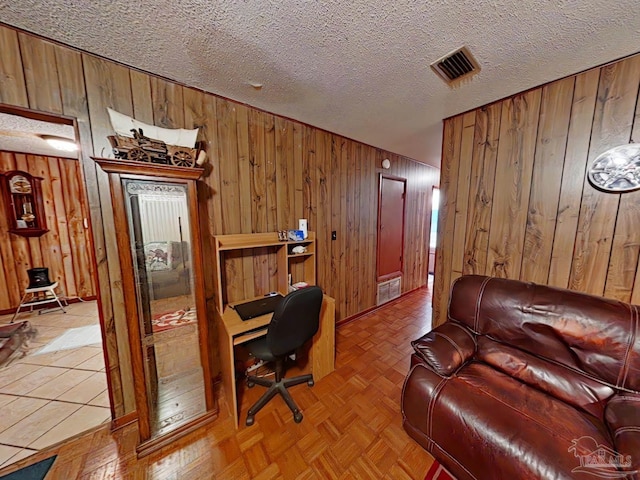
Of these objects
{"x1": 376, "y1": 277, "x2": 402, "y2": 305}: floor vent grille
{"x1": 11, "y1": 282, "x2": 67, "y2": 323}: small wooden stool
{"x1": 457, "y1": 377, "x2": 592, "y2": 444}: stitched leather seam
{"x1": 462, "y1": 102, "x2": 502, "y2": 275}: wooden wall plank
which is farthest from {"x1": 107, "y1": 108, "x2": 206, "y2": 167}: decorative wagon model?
{"x1": 11, "y1": 282, "x2": 67, "y2": 323}: small wooden stool

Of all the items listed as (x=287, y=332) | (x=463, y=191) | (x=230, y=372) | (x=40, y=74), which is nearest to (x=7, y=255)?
(x=40, y=74)

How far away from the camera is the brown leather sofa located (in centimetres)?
94

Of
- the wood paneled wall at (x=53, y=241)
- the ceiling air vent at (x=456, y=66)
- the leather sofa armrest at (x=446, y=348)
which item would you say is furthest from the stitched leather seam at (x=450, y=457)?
the wood paneled wall at (x=53, y=241)

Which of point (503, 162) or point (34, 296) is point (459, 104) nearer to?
point (503, 162)

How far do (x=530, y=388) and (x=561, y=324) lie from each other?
0.43 metres

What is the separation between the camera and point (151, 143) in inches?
A: 50.3

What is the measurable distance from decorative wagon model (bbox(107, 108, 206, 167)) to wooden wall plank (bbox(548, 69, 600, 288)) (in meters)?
2.56

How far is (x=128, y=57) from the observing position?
1.33 meters

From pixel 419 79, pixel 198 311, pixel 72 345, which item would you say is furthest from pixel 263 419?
pixel 419 79

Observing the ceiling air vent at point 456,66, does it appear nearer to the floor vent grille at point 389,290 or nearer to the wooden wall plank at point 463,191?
the wooden wall plank at point 463,191

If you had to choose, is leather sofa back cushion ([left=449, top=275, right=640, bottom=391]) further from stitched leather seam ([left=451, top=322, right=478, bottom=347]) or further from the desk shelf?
the desk shelf

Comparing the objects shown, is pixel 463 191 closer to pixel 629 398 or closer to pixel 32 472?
pixel 629 398

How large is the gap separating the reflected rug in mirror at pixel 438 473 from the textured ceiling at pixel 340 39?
2.39 m

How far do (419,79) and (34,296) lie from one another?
5.61m
